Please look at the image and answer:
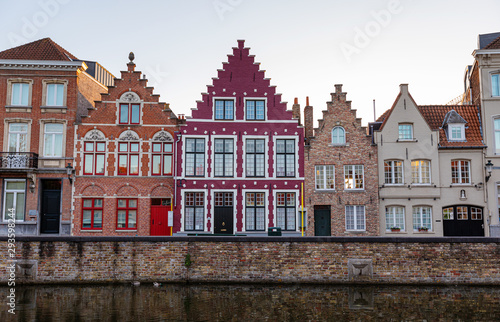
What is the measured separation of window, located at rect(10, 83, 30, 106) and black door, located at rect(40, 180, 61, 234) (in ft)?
16.6

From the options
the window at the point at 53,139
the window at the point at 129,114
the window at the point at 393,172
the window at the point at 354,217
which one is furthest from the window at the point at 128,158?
the window at the point at 393,172

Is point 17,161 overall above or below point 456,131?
below

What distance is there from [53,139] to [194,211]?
969 centimetres

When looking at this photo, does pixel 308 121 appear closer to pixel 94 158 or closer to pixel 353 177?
pixel 353 177

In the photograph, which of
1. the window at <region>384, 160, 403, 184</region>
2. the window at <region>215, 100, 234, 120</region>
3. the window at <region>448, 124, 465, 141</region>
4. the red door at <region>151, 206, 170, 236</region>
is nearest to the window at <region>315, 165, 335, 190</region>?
the window at <region>384, 160, 403, 184</region>

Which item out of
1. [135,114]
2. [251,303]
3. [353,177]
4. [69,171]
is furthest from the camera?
[135,114]

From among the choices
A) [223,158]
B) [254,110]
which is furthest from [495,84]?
[223,158]

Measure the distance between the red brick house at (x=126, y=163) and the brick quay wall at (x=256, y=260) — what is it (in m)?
7.82

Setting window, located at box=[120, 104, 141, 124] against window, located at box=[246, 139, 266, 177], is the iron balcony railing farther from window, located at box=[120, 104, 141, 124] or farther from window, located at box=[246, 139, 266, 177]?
window, located at box=[246, 139, 266, 177]

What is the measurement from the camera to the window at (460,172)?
89.6 feet

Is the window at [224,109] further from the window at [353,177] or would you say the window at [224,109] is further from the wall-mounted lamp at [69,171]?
the wall-mounted lamp at [69,171]

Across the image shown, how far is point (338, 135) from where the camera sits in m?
27.9

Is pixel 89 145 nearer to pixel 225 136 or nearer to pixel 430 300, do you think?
pixel 225 136

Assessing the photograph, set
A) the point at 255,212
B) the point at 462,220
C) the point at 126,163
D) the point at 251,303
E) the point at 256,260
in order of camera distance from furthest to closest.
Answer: the point at 126,163
the point at 255,212
the point at 462,220
the point at 256,260
the point at 251,303
